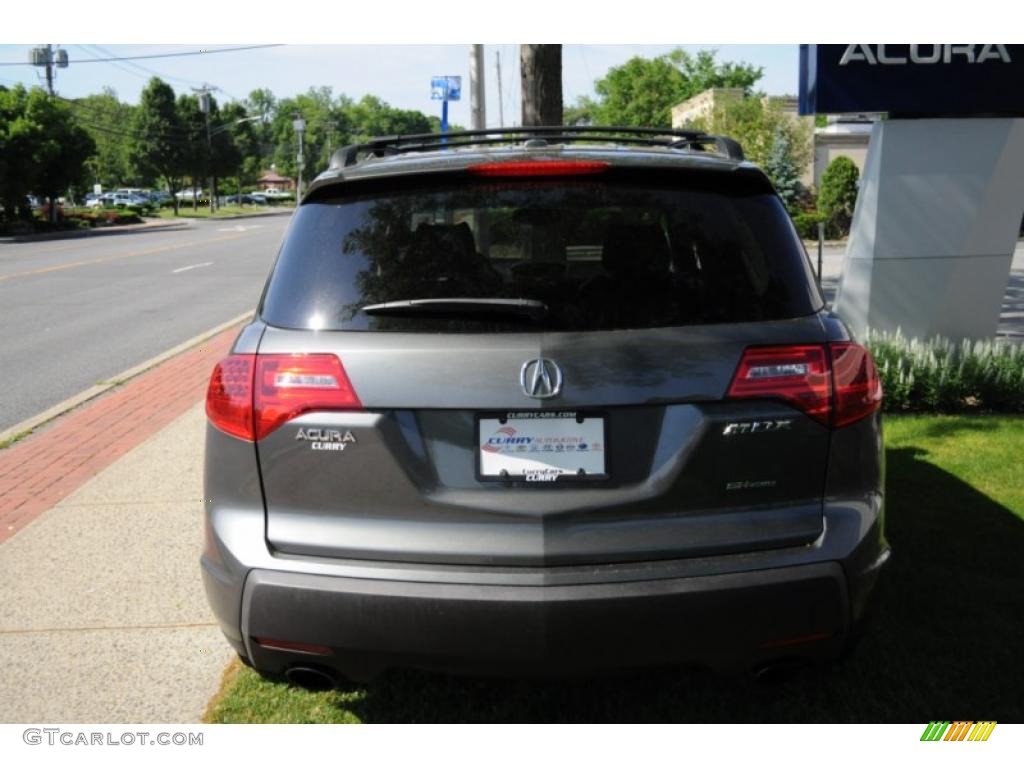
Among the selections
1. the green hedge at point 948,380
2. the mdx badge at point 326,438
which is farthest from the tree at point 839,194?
the mdx badge at point 326,438

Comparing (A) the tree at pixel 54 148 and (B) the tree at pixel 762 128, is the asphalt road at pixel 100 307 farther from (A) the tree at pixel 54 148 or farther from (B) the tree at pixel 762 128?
(B) the tree at pixel 762 128

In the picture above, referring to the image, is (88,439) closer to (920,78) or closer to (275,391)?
(275,391)

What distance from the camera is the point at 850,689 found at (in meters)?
3.66

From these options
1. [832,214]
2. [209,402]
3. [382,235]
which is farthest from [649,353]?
[832,214]

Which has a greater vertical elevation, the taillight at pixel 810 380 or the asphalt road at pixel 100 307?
the taillight at pixel 810 380

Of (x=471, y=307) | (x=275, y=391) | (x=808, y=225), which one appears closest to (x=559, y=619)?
(x=471, y=307)

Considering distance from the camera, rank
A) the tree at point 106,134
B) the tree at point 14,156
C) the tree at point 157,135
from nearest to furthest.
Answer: the tree at point 14,156
the tree at point 157,135
the tree at point 106,134

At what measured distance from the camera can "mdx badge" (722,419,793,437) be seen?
2.76 metres

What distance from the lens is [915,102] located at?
8.20 metres

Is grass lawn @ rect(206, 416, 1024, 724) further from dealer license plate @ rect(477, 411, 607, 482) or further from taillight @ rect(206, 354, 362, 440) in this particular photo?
taillight @ rect(206, 354, 362, 440)

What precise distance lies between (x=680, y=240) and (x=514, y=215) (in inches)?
→ 18.8

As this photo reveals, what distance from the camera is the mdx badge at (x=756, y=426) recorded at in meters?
2.76

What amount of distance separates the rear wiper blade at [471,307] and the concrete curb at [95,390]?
6.01 m
